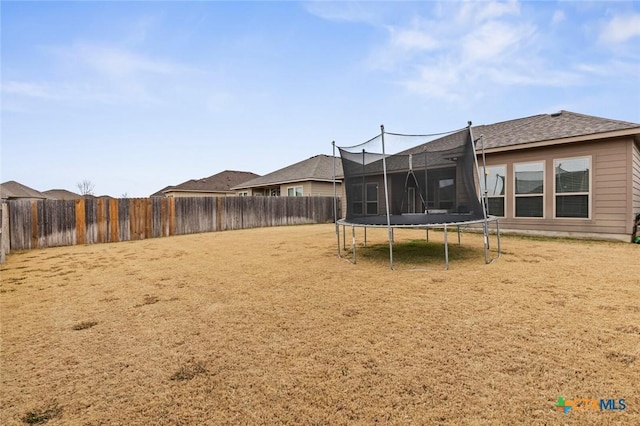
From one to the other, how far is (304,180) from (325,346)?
1460cm

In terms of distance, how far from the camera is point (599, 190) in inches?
271

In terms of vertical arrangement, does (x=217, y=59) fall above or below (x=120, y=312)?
above

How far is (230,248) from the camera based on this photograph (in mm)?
6891

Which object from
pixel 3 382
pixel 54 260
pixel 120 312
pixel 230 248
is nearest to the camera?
pixel 3 382

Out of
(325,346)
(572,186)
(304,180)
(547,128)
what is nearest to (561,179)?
(572,186)

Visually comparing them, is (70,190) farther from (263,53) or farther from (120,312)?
(120,312)

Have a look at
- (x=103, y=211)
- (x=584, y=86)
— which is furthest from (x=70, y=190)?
(x=584, y=86)

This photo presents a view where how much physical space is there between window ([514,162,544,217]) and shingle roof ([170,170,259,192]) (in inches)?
874

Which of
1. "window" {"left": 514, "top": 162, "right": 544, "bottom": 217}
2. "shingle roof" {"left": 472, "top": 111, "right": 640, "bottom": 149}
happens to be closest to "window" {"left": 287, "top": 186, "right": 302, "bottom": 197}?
"shingle roof" {"left": 472, "top": 111, "right": 640, "bottom": 149}

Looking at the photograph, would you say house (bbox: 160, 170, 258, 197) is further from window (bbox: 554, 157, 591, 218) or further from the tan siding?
window (bbox: 554, 157, 591, 218)

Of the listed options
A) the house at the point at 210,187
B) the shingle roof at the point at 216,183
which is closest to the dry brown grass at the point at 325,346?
the house at the point at 210,187

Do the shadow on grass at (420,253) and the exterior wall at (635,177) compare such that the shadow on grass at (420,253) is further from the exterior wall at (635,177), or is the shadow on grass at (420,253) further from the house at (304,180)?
the house at (304,180)

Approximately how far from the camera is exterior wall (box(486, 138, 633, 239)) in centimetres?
662

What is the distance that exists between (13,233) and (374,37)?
37.0 feet
